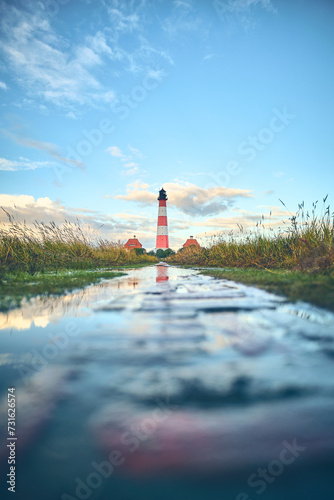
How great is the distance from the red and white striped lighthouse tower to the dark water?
4392 cm

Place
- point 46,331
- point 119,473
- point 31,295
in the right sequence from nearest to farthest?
point 119,473, point 46,331, point 31,295

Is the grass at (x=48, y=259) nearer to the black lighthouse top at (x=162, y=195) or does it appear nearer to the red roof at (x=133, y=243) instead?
the black lighthouse top at (x=162, y=195)

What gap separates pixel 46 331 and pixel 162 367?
4.11 ft

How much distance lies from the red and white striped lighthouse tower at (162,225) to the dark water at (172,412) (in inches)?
1729

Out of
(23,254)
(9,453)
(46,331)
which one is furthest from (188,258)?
(9,453)

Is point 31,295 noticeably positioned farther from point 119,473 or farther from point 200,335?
point 119,473

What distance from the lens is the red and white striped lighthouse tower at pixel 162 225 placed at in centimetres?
4631

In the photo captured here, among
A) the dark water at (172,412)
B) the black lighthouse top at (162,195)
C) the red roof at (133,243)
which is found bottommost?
the dark water at (172,412)

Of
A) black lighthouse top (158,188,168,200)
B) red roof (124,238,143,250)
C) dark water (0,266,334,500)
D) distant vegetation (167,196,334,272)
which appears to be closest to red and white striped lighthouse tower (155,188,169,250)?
black lighthouse top (158,188,168,200)

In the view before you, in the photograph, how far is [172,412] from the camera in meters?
1.16

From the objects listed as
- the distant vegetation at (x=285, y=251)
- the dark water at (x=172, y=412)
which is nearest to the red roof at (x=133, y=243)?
the distant vegetation at (x=285, y=251)

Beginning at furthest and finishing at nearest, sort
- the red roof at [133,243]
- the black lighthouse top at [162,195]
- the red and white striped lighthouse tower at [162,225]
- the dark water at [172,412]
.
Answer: the red roof at [133,243] → the black lighthouse top at [162,195] → the red and white striped lighthouse tower at [162,225] → the dark water at [172,412]

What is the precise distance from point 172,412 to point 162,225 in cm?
4679

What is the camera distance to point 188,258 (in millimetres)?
21766
